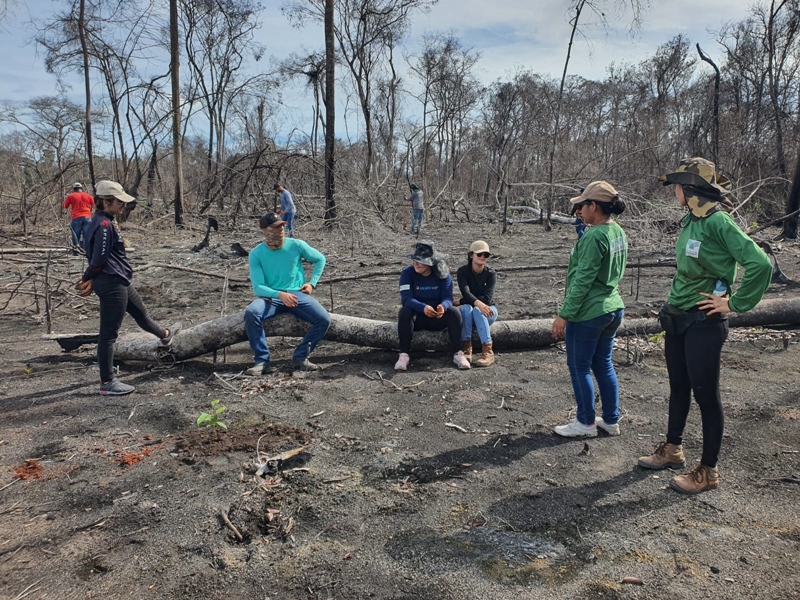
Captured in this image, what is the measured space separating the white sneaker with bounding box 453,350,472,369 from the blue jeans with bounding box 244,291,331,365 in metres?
1.27

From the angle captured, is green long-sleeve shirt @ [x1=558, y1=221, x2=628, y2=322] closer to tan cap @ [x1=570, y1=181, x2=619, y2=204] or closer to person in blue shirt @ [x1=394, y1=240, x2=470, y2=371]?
tan cap @ [x1=570, y1=181, x2=619, y2=204]

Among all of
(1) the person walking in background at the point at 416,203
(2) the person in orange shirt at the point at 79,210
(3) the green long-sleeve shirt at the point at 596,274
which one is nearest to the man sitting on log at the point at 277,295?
(3) the green long-sleeve shirt at the point at 596,274

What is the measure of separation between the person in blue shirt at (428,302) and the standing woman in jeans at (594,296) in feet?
5.46

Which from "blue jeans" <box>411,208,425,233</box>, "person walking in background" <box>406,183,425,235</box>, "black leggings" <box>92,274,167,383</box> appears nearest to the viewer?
"black leggings" <box>92,274,167,383</box>

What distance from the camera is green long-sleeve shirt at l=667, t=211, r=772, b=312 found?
262 cm

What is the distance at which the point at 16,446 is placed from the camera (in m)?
3.62

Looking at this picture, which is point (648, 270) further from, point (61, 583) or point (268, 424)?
point (61, 583)

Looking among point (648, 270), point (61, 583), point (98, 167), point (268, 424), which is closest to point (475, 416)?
point (268, 424)

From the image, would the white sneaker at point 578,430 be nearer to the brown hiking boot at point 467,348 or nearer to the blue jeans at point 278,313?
the brown hiking boot at point 467,348

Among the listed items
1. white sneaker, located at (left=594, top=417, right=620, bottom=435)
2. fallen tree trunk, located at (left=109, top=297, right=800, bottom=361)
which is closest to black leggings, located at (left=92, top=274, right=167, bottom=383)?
fallen tree trunk, located at (left=109, top=297, right=800, bottom=361)

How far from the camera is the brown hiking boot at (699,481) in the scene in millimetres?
2959

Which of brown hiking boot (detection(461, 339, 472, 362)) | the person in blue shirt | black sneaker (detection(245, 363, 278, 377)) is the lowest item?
black sneaker (detection(245, 363, 278, 377))

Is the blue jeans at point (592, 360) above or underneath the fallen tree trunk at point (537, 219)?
underneath

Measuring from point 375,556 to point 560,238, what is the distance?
1485cm
